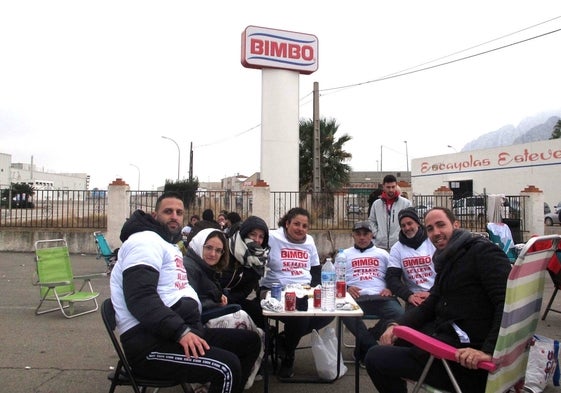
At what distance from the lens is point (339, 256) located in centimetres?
485

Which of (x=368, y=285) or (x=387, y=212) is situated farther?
(x=387, y=212)

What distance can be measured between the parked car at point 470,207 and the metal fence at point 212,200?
13.5 inches

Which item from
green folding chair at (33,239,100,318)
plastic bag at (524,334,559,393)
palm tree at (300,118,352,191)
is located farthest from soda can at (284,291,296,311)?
palm tree at (300,118,352,191)

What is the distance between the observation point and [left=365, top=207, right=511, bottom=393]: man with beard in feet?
8.61

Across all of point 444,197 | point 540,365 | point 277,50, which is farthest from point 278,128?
point 540,365

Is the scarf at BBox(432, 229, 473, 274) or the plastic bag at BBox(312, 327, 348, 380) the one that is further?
the plastic bag at BBox(312, 327, 348, 380)

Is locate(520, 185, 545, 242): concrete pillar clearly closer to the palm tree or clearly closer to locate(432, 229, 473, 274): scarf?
the palm tree

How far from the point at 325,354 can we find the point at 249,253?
3.55ft

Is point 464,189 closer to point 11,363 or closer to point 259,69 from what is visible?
point 259,69

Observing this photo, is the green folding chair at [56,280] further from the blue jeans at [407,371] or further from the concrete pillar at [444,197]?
the concrete pillar at [444,197]

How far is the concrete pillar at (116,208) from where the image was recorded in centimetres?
1309

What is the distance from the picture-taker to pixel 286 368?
4191mm

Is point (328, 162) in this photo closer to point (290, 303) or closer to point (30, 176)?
point (290, 303)

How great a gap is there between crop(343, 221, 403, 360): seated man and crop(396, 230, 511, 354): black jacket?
1.41 meters
